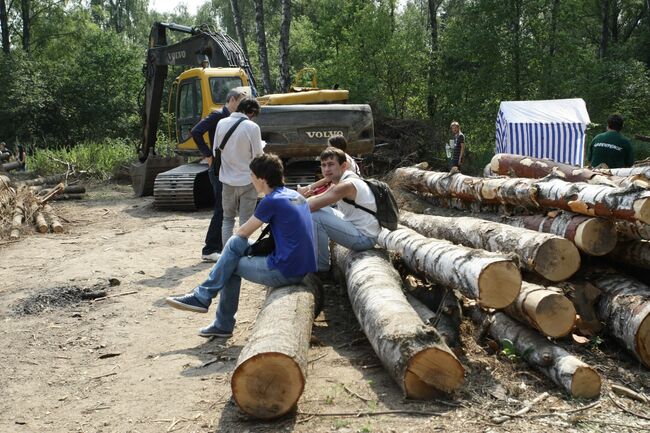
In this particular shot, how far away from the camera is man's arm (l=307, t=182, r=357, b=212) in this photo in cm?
640

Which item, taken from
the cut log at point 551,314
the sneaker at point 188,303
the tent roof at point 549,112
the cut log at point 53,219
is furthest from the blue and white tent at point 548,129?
the sneaker at point 188,303

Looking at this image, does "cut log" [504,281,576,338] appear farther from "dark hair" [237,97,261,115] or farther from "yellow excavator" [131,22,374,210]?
"yellow excavator" [131,22,374,210]

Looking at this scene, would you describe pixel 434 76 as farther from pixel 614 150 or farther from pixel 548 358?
pixel 548 358

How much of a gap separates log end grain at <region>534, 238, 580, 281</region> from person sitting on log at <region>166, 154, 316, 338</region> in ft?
5.84

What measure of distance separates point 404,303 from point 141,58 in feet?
116

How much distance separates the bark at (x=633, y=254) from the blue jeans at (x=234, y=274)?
2.85 metres

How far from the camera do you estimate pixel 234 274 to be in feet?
18.4

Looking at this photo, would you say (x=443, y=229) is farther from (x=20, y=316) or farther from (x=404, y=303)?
(x=20, y=316)

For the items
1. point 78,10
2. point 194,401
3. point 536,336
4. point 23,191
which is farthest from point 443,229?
point 78,10

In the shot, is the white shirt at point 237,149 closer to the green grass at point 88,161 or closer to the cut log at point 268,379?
the cut log at point 268,379

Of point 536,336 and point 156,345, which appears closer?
point 536,336

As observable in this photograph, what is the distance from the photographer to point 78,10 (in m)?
41.4

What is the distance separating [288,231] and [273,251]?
0.29 metres

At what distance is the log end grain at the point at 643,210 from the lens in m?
5.44
